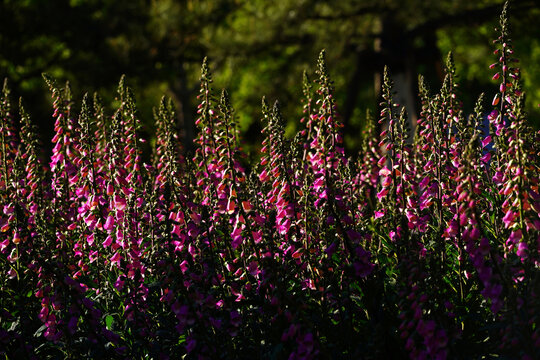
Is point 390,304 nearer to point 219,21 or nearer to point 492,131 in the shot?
point 492,131

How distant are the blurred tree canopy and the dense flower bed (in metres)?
11.9

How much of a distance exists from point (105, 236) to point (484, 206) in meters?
3.00

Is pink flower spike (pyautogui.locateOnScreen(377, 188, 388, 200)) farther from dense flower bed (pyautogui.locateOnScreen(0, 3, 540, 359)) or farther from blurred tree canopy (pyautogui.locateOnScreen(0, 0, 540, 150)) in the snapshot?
blurred tree canopy (pyautogui.locateOnScreen(0, 0, 540, 150))

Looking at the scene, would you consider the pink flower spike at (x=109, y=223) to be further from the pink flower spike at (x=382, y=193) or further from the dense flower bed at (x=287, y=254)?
the pink flower spike at (x=382, y=193)

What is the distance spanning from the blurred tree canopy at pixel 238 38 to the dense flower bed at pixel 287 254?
1187 cm

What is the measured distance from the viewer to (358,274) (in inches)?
161

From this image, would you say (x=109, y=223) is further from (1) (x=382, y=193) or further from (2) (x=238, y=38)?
(2) (x=238, y=38)

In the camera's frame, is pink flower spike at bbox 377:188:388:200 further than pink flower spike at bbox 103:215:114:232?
No

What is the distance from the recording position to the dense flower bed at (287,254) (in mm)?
3627

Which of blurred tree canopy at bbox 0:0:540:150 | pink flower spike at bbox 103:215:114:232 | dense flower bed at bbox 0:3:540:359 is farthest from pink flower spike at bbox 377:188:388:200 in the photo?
blurred tree canopy at bbox 0:0:540:150

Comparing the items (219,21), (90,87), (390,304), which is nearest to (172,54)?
(219,21)

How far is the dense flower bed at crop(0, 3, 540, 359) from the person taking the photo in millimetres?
3627

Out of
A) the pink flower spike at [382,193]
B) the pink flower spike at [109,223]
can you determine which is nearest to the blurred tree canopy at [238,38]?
the pink flower spike at [382,193]

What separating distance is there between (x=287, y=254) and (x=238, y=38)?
55.1 feet
